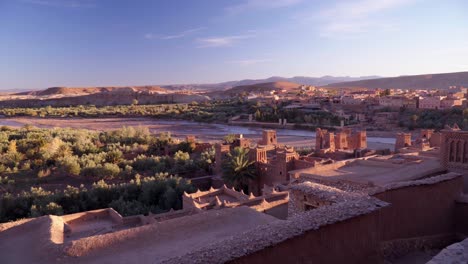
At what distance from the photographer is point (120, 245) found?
26.2ft

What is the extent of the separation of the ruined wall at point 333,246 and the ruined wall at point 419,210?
1.13 meters

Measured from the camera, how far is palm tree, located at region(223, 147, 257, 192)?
17.5 metres

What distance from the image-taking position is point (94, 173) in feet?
66.6

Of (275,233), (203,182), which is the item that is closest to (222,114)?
(203,182)

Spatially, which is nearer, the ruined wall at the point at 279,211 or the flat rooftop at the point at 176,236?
the flat rooftop at the point at 176,236

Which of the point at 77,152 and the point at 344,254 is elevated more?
the point at 344,254

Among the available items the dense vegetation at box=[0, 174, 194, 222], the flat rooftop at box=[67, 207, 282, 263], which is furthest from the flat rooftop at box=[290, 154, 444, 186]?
the dense vegetation at box=[0, 174, 194, 222]

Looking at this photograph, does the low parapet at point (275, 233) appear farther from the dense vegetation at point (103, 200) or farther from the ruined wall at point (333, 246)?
the dense vegetation at point (103, 200)

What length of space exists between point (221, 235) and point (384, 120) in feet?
140

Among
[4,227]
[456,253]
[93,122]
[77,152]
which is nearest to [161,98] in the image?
[93,122]

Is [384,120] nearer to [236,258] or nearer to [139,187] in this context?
[139,187]

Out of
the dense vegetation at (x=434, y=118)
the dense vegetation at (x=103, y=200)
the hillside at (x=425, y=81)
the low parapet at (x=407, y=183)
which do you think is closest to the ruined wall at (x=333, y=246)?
the low parapet at (x=407, y=183)

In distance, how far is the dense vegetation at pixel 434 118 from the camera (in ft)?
133

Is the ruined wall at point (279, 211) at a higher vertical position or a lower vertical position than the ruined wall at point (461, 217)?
lower
